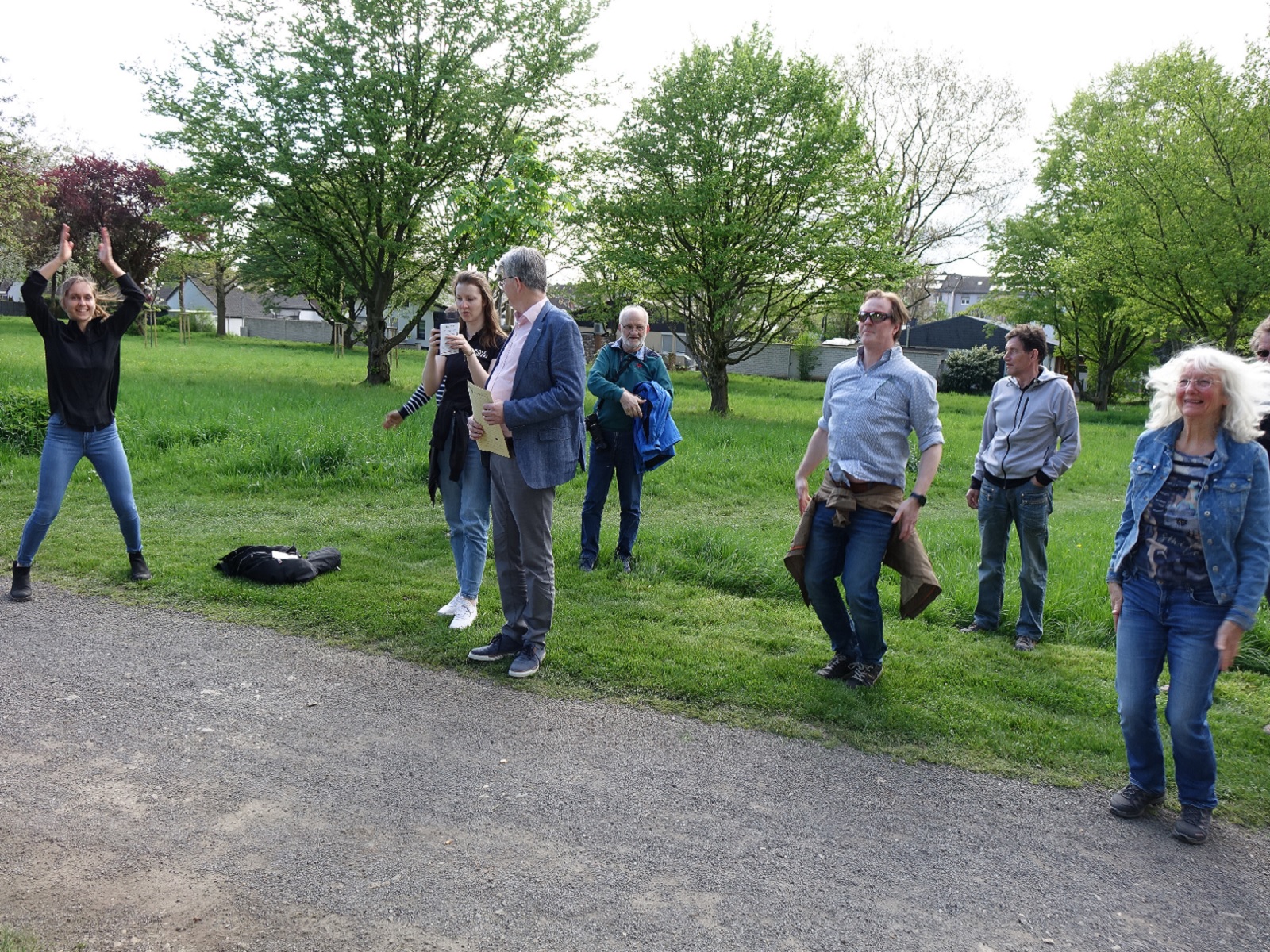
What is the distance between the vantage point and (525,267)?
493cm

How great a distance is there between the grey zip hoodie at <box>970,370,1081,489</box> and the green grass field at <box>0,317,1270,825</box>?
111 cm

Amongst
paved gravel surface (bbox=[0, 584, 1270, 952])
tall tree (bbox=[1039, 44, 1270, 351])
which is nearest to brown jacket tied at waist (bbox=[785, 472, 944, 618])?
paved gravel surface (bbox=[0, 584, 1270, 952])

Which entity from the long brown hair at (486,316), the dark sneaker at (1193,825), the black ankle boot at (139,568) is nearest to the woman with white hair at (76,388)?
the black ankle boot at (139,568)

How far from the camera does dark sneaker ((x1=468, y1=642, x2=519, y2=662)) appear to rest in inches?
207

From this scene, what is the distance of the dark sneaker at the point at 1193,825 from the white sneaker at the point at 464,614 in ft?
12.9

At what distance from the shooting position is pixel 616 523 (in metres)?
9.09

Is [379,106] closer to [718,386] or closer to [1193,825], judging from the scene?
[718,386]

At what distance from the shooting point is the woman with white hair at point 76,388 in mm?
6094

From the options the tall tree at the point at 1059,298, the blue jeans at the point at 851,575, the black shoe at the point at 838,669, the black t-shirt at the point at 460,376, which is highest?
the tall tree at the point at 1059,298

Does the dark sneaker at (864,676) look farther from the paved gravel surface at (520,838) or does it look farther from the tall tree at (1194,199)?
the tall tree at (1194,199)

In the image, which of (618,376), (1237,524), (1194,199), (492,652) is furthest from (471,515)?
(1194,199)

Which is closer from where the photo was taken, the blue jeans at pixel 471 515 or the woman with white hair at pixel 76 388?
the blue jeans at pixel 471 515

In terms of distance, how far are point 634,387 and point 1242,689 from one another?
4.62 m

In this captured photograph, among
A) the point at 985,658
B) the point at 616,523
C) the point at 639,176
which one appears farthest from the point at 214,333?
the point at 985,658
